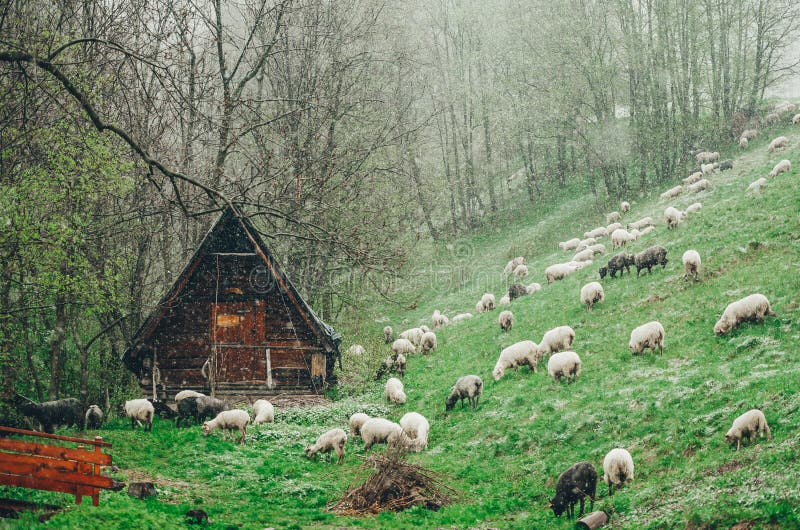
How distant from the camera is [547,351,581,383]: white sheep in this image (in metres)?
18.7

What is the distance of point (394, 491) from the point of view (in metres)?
14.1

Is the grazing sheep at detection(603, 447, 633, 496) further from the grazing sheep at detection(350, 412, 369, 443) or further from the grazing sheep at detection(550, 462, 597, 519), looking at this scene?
the grazing sheep at detection(350, 412, 369, 443)

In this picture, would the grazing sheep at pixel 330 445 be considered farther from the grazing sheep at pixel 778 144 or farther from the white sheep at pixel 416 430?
the grazing sheep at pixel 778 144

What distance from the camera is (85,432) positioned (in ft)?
62.4

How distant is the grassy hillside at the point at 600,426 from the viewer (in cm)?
1130

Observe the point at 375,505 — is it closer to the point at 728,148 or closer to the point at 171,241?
the point at 171,241

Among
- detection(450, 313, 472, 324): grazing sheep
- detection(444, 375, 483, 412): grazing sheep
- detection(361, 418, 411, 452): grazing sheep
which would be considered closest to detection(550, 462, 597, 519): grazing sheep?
detection(361, 418, 411, 452): grazing sheep

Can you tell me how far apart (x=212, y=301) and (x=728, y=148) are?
106 feet

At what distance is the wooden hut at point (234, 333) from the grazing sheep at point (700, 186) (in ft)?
66.0

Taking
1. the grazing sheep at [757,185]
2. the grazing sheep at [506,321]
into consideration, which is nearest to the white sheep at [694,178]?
the grazing sheep at [757,185]

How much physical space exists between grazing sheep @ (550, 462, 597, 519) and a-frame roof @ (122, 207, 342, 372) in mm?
13230

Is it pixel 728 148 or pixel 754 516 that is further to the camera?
pixel 728 148

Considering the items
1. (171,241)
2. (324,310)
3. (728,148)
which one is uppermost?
(728,148)

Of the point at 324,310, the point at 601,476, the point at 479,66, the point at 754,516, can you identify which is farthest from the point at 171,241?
the point at 479,66
